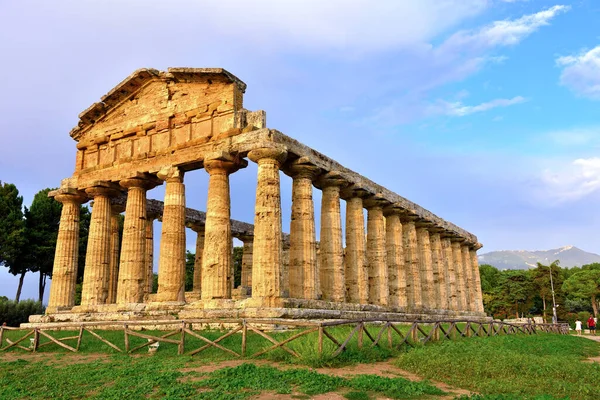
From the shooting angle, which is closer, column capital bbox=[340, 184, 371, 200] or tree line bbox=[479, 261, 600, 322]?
column capital bbox=[340, 184, 371, 200]

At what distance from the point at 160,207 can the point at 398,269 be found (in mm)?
16227

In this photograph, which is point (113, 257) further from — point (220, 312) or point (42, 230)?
point (42, 230)

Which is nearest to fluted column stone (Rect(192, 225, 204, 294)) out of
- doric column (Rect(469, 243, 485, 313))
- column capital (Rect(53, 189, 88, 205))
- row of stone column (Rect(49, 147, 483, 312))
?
row of stone column (Rect(49, 147, 483, 312))

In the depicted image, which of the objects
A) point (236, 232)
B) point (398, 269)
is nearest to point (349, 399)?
point (398, 269)

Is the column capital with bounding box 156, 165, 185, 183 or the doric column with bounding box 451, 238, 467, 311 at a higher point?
the column capital with bounding box 156, 165, 185, 183

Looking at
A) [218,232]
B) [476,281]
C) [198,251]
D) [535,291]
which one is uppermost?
[198,251]

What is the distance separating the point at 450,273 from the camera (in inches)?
1549

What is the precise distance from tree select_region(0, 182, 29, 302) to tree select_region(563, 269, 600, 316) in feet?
225

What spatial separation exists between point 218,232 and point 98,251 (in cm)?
863

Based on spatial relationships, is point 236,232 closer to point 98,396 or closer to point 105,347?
point 105,347

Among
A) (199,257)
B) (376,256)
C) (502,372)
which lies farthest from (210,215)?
(199,257)

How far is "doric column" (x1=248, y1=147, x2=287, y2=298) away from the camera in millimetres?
20109

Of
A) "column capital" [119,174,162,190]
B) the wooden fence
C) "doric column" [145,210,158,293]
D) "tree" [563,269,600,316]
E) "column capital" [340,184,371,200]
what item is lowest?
the wooden fence

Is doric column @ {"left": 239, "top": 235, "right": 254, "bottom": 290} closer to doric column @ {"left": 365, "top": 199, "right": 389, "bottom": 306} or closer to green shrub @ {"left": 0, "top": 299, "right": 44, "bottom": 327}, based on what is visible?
doric column @ {"left": 365, "top": 199, "right": 389, "bottom": 306}
